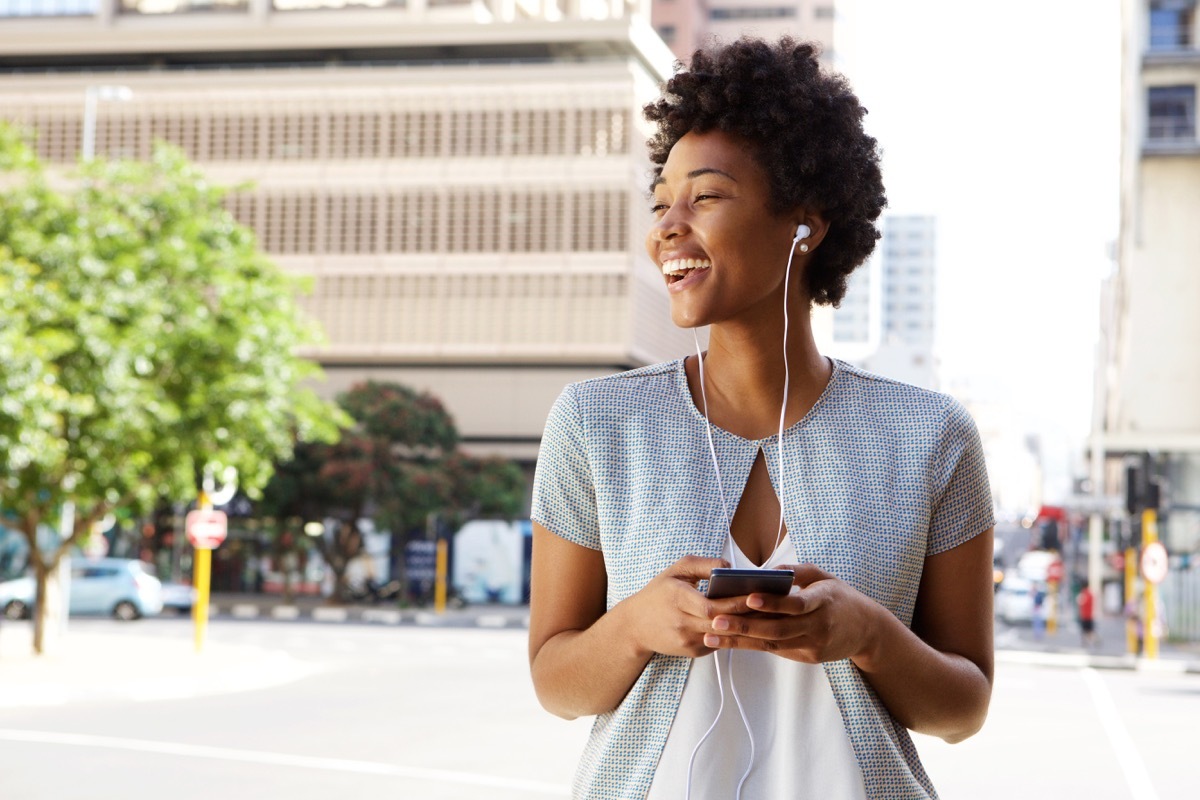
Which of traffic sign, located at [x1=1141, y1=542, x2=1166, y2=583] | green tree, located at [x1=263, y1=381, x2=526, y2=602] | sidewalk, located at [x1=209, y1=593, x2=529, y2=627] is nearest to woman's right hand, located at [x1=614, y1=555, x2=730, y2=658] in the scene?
traffic sign, located at [x1=1141, y1=542, x2=1166, y2=583]

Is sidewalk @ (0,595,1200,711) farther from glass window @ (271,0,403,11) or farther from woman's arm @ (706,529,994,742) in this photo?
glass window @ (271,0,403,11)

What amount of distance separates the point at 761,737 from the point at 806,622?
0.93ft

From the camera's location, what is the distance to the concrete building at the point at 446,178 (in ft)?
187

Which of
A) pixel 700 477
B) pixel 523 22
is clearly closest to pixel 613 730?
pixel 700 477

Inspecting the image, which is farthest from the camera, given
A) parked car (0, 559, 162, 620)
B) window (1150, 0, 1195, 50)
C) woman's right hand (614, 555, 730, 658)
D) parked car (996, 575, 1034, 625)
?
window (1150, 0, 1195, 50)

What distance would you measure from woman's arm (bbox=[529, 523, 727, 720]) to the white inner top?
10 centimetres

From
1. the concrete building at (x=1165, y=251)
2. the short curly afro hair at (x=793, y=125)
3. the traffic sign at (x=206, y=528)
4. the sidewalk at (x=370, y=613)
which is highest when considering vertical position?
the concrete building at (x=1165, y=251)

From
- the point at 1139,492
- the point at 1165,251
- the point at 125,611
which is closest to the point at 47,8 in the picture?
the point at 125,611

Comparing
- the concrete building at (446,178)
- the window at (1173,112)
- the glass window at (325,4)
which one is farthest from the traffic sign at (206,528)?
the glass window at (325,4)

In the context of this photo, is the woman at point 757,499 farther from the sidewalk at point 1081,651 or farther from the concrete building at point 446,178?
the concrete building at point 446,178

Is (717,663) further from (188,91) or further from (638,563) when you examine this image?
(188,91)

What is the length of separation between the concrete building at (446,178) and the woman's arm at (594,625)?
53.7 m

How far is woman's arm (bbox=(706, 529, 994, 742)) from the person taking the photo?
72.8 inches

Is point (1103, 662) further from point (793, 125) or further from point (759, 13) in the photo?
point (759, 13)
